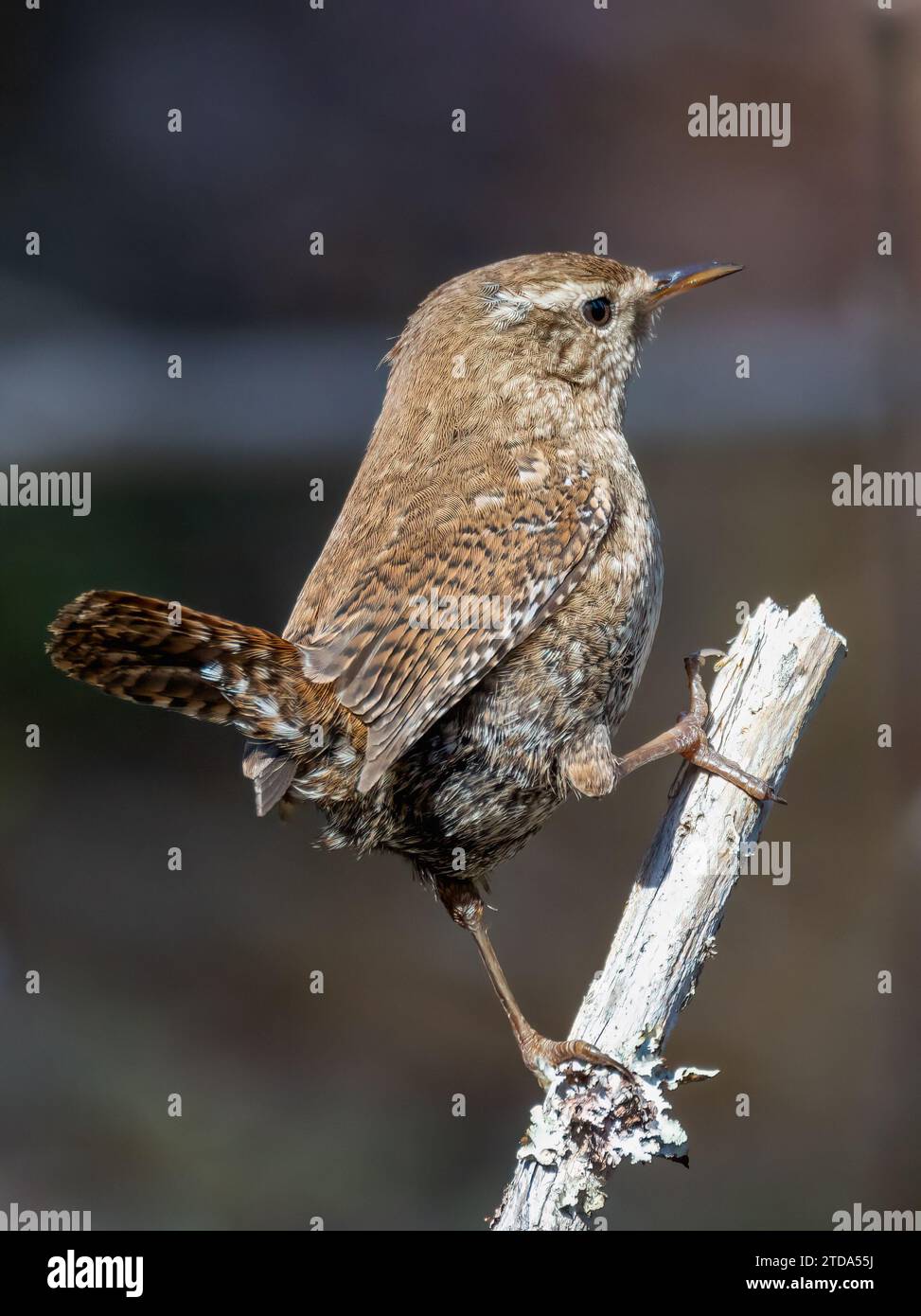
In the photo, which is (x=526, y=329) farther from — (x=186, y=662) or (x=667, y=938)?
(x=667, y=938)

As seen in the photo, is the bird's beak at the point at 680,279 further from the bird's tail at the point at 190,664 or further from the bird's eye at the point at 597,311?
the bird's tail at the point at 190,664

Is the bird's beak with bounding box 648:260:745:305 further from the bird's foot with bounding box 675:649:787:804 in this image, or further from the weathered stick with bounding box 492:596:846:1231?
the bird's foot with bounding box 675:649:787:804

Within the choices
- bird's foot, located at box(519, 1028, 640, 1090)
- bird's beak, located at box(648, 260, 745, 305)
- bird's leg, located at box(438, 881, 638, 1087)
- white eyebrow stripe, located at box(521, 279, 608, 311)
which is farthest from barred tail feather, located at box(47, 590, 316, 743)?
bird's beak, located at box(648, 260, 745, 305)

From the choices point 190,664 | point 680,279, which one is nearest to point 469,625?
point 190,664

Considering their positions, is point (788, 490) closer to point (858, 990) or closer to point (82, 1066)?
point (858, 990)

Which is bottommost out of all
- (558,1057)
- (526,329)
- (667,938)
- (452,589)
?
(558,1057)
